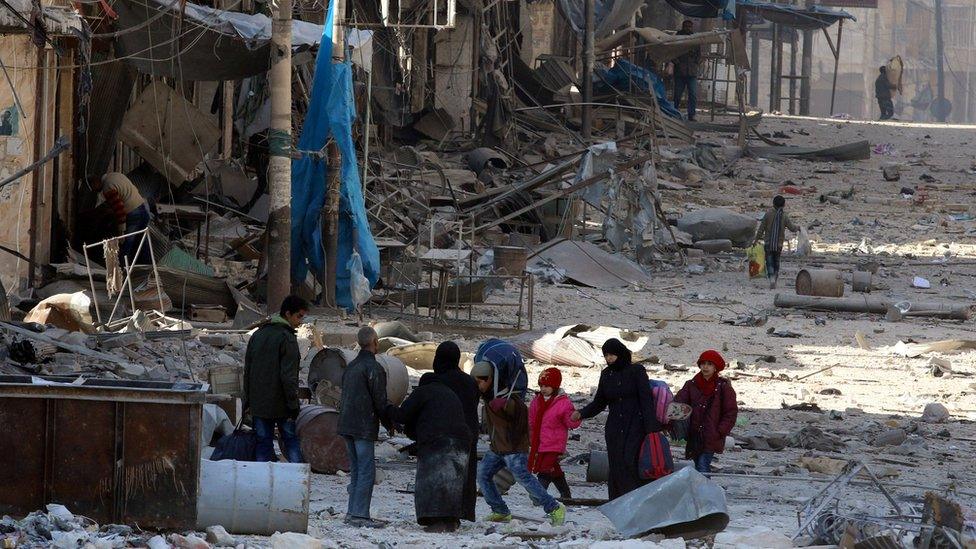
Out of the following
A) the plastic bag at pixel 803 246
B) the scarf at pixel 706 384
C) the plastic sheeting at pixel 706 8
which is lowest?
the scarf at pixel 706 384

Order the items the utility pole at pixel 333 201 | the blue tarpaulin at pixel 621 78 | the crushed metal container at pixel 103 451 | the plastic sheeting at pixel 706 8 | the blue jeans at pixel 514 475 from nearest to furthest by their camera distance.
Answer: the crushed metal container at pixel 103 451 < the blue jeans at pixel 514 475 < the utility pole at pixel 333 201 < the blue tarpaulin at pixel 621 78 < the plastic sheeting at pixel 706 8

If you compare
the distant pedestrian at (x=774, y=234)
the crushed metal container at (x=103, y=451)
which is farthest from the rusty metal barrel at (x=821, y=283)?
the crushed metal container at (x=103, y=451)

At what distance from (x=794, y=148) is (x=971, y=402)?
1746 centimetres

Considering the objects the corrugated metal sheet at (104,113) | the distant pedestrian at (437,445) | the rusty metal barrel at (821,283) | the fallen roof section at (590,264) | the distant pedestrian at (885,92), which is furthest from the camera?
the distant pedestrian at (885,92)

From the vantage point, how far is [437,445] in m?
7.22

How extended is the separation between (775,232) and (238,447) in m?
11.3

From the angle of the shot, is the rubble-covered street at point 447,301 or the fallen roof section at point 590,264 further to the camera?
the fallen roof section at point 590,264

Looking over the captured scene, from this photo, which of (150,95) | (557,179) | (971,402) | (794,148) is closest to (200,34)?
(150,95)

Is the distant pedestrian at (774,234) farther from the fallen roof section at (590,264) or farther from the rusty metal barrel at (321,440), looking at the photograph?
the rusty metal barrel at (321,440)

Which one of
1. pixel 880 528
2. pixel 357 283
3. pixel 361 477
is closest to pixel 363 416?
pixel 361 477

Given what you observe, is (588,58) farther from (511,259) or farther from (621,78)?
(511,259)

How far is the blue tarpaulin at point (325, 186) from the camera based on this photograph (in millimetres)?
14141

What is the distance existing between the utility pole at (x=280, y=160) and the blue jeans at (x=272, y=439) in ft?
17.7

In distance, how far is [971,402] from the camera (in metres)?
12.0
